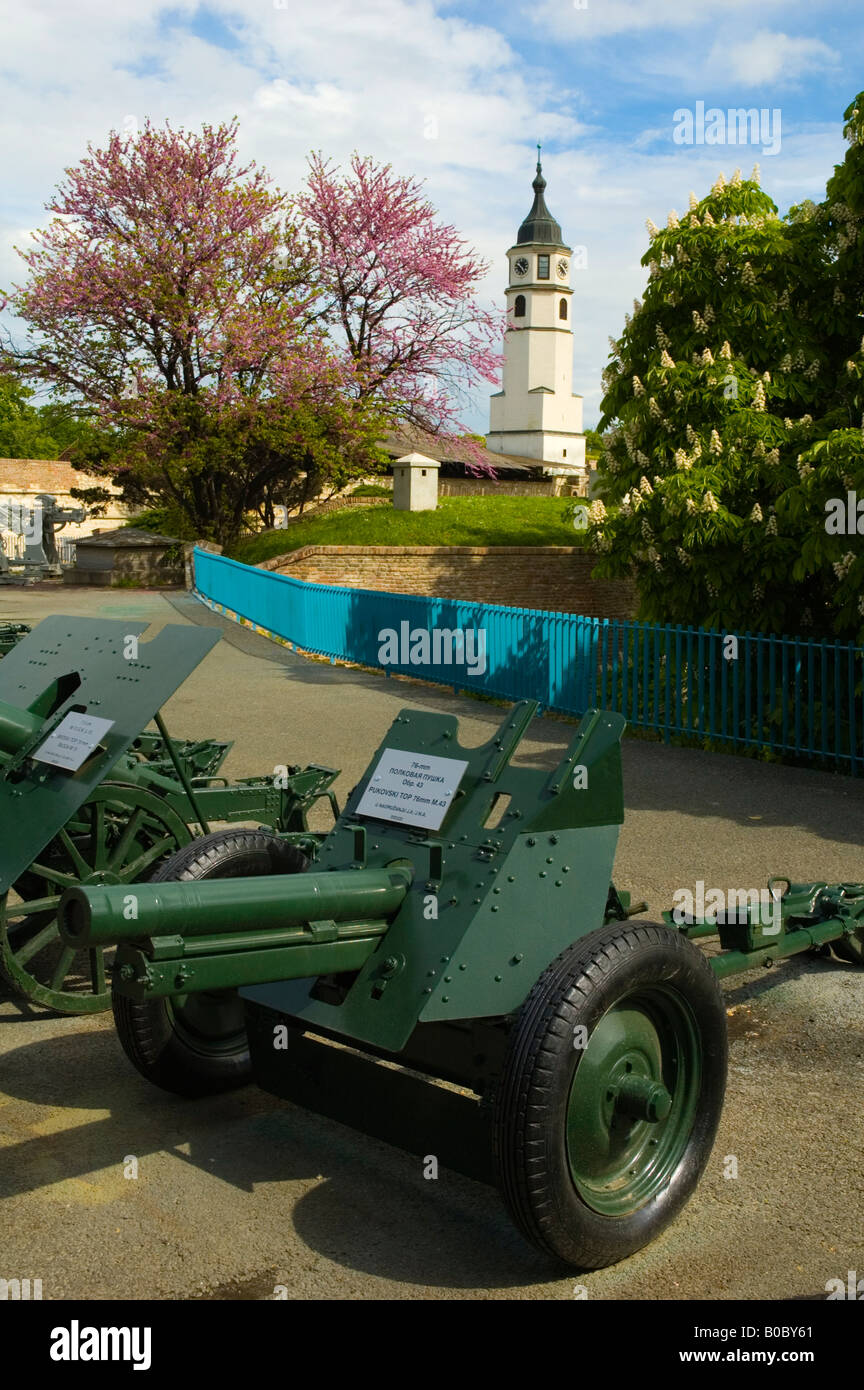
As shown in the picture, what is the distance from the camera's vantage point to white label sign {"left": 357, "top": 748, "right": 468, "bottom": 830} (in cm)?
405

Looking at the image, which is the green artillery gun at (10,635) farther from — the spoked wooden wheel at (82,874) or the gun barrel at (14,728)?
the gun barrel at (14,728)

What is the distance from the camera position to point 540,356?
266ft

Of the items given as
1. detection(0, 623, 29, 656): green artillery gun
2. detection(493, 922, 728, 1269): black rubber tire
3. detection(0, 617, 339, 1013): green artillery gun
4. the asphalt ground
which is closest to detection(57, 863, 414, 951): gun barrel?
detection(493, 922, 728, 1269): black rubber tire

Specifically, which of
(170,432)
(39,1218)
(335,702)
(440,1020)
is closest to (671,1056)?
(440,1020)

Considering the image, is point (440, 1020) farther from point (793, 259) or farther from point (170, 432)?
point (170, 432)

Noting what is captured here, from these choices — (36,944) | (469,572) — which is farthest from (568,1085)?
(469,572)

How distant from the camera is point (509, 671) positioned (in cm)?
1453

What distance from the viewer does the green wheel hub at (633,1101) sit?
3.51m

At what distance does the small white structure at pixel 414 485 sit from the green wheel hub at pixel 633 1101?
85.9ft

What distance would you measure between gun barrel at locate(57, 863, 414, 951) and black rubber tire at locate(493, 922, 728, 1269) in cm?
56

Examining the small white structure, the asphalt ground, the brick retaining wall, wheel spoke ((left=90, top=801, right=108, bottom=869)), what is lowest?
the asphalt ground

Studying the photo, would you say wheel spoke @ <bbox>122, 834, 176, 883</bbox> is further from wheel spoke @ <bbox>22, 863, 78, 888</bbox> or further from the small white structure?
the small white structure

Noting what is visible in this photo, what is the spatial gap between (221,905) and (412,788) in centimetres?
110
